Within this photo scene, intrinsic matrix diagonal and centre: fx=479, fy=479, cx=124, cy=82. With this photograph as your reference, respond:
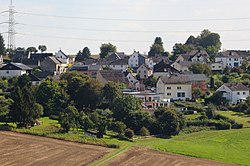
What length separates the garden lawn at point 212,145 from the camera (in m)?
32.7

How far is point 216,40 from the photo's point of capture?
355 ft

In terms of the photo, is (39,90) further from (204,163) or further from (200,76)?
(200,76)

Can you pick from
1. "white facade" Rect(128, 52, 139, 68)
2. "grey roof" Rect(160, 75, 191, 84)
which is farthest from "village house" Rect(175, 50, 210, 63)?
"grey roof" Rect(160, 75, 191, 84)

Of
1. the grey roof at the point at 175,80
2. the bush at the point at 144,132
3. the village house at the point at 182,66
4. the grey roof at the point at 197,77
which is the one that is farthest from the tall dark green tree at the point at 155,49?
the bush at the point at 144,132

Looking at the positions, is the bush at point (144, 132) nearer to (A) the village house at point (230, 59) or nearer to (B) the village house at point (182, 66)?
(B) the village house at point (182, 66)

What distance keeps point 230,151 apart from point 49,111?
58.1ft

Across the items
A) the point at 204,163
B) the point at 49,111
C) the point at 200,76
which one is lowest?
the point at 204,163

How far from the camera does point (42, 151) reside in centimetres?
3081

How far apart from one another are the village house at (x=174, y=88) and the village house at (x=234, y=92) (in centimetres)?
391

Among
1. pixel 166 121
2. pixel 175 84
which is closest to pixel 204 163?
pixel 166 121

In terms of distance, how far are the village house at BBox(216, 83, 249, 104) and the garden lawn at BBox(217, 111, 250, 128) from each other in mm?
5571

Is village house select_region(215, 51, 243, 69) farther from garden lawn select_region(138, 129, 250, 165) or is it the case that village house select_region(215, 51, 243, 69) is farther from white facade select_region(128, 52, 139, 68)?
garden lawn select_region(138, 129, 250, 165)

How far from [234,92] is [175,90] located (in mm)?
6789

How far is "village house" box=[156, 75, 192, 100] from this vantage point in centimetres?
5591
